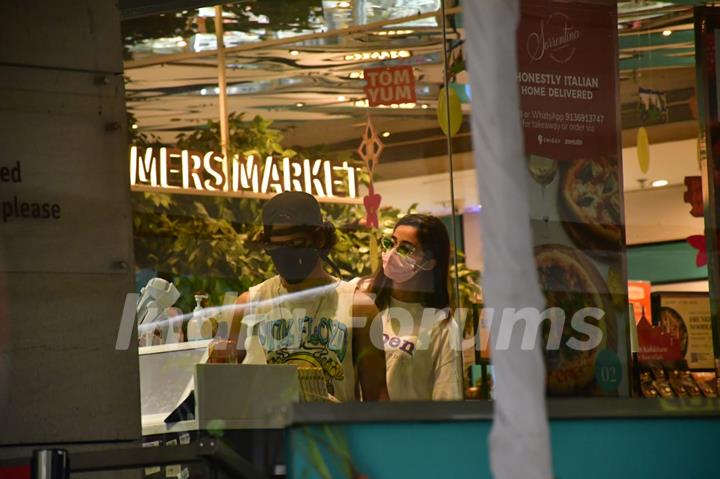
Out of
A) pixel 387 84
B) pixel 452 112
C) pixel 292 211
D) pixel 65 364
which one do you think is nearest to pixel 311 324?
pixel 292 211

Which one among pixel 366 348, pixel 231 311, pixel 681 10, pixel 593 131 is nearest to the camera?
pixel 593 131

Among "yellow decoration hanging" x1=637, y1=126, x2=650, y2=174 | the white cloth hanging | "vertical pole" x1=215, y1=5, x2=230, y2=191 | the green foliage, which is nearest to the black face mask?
the green foliage

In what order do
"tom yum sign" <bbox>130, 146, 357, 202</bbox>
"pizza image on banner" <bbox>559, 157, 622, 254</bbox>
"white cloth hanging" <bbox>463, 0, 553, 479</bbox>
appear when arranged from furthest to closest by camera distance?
"tom yum sign" <bbox>130, 146, 357, 202</bbox>
"pizza image on banner" <bbox>559, 157, 622, 254</bbox>
"white cloth hanging" <bbox>463, 0, 553, 479</bbox>

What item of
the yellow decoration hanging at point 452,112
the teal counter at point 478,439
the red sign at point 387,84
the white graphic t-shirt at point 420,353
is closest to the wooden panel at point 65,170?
the white graphic t-shirt at point 420,353

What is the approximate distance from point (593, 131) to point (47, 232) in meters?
1.79

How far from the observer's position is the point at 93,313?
402 cm

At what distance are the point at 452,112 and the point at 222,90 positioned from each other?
1.32 meters

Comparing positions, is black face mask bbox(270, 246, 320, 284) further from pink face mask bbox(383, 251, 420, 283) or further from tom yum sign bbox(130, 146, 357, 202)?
tom yum sign bbox(130, 146, 357, 202)

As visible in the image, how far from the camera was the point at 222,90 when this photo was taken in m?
6.64

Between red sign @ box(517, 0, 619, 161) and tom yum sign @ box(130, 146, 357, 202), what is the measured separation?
1.91 meters

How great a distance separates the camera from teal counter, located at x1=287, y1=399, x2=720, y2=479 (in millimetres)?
2268

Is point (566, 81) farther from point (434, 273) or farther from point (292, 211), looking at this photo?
point (292, 211)

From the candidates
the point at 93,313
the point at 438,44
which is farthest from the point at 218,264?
the point at 93,313

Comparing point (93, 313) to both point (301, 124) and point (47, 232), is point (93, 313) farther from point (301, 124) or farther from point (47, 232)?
point (301, 124)
